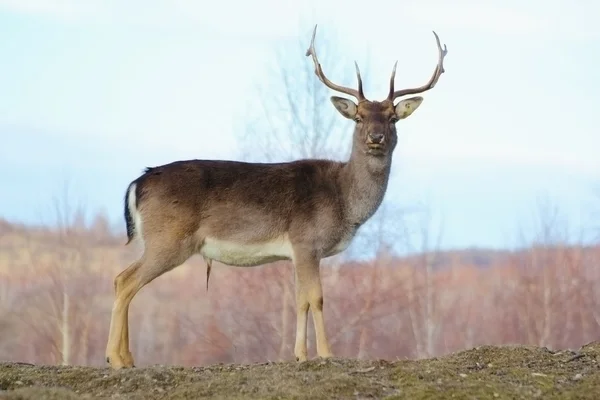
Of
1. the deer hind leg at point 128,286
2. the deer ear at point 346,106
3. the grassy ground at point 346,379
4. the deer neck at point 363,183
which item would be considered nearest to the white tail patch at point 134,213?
the deer hind leg at point 128,286

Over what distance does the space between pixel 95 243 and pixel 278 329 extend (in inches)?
553

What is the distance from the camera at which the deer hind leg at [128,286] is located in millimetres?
11656

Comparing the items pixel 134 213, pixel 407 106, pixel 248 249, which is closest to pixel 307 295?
pixel 248 249

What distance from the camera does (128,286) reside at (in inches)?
473

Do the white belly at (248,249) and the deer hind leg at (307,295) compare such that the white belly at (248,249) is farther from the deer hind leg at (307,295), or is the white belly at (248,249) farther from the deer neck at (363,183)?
the deer neck at (363,183)

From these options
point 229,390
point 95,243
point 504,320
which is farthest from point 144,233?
point 504,320

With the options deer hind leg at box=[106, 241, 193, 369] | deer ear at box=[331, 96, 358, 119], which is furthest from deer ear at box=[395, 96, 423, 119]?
deer hind leg at box=[106, 241, 193, 369]

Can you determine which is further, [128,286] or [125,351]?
[128,286]

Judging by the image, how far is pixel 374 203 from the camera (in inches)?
511

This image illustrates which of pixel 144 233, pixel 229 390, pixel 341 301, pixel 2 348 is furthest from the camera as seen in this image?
pixel 2 348

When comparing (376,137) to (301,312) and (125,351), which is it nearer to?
(301,312)

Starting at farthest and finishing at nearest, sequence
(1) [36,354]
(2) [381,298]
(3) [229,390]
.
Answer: (1) [36,354] → (2) [381,298] → (3) [229,390]

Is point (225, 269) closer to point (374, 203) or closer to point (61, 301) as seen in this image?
point (61, 301)

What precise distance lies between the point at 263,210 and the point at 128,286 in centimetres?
192
